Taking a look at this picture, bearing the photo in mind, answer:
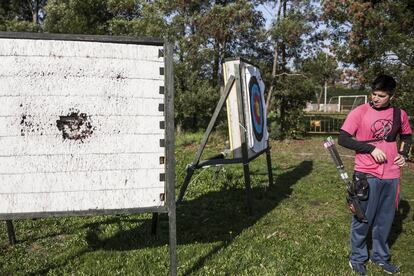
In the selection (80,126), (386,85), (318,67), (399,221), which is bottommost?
(399,221)

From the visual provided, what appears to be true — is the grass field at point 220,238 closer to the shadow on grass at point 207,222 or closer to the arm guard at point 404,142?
the shadow on grass at point 207,222

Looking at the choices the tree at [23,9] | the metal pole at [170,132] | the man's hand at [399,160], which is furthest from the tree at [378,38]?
the tree at [23,9]

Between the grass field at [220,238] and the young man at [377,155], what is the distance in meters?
0.45

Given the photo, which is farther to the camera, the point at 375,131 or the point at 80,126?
the point at 375,131

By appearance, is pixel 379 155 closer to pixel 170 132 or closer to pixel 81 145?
pixel 170 132

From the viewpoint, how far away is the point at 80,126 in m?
3.12

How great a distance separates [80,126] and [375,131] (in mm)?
2717

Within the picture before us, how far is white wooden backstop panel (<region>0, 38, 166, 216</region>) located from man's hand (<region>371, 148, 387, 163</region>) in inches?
77.9

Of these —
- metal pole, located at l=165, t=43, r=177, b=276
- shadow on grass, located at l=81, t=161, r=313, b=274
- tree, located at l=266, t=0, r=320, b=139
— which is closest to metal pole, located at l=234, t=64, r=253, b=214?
shadow on grass, located at l=81, t=161, r=313, b=274

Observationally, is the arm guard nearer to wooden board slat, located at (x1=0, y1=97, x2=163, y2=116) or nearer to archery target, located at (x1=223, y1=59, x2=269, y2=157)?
archery target, located at (x1=223, y1=59, x2=269, y2=157)

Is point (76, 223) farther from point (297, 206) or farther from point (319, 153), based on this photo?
point (319, 153)

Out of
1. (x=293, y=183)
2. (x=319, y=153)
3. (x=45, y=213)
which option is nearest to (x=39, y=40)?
(x=45, y=213)

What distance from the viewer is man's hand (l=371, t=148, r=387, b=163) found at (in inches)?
142

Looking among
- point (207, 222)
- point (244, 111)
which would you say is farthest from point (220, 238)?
point (244, 111)
